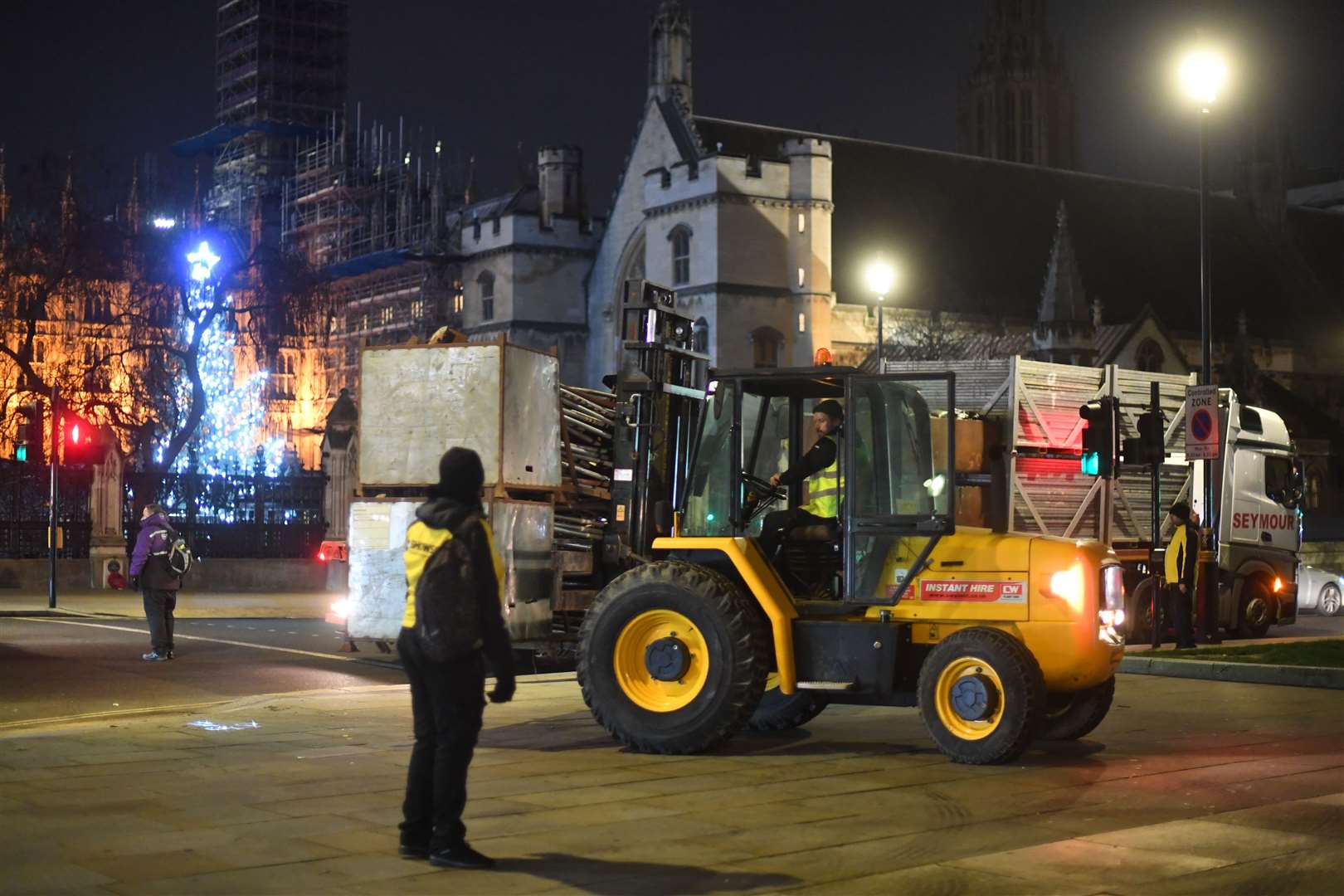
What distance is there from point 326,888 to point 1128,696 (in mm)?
10201

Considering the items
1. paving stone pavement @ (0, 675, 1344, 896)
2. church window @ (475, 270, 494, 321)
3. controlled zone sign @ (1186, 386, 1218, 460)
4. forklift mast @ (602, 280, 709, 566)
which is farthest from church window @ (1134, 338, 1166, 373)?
forklift mast @ (602, 280, 709, 566)

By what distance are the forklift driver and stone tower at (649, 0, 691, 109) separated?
188 feet

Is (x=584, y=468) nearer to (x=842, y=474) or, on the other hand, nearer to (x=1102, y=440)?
(x=842, y=474)

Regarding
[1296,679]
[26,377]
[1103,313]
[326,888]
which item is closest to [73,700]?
[326,888]

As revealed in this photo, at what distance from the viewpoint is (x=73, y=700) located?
15180 mm

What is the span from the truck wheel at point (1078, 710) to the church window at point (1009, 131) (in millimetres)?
99255

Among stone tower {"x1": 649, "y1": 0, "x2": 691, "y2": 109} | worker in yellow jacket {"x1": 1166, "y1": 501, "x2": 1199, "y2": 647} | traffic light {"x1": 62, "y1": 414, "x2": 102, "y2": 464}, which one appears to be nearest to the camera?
worker in yellow jacket {"x1": 1166, "y1": 501, "x2": 1199, "y2": 647}

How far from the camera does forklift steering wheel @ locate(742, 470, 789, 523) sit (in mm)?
12102

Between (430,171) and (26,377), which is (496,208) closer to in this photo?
(430,171)

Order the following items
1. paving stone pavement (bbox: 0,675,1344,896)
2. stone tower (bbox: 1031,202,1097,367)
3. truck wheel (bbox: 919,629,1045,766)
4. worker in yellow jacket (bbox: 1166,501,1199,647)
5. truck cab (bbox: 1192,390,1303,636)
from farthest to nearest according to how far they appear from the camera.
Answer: stone tower (bbox: 1031,202,1097,367), truck cab (bbox: 1192,390,1303,636), worker in yellow jacket (bbox: 1166,501,1199,647), truck wheel (bbox: 919,629,1045,766), paving stone pavement (bbox: 0,675,1344,896)

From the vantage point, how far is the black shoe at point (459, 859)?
7727 mm

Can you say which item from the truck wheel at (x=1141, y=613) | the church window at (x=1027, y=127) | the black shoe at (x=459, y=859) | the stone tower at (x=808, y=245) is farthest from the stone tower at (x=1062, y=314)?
the black shoe at (x=459, y=859)

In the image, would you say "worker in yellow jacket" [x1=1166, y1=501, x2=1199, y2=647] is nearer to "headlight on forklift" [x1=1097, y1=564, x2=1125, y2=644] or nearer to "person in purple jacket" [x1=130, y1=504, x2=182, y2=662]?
"headlight on forklift" [x1=1097, y1=564, x2=1125, y2=644]

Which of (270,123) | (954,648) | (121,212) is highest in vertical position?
(270,123)
